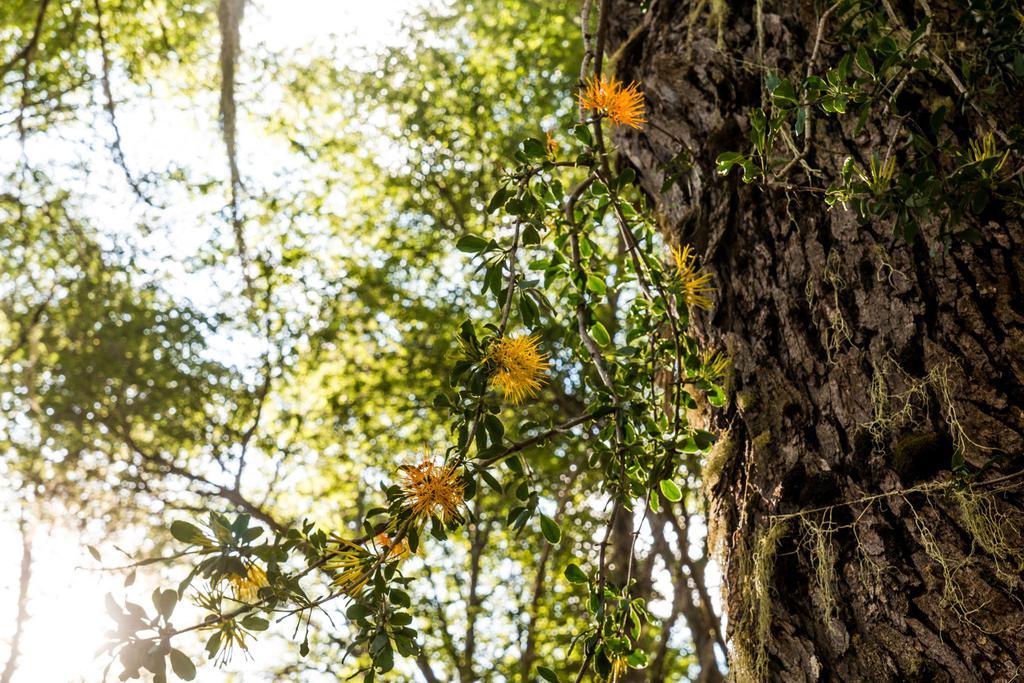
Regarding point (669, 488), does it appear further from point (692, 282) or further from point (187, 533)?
point (187, 533)

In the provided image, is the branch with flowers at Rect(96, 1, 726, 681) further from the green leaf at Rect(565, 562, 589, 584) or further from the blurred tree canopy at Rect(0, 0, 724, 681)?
the blurred tree canopy at Rect(0, 0, 724, 681)

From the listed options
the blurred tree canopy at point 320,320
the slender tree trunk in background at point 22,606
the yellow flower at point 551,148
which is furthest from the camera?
the slender tree trunk in background at point 22,606

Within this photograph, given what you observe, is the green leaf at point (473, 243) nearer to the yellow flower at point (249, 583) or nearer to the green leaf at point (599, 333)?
the green leaf at point (599, 333)

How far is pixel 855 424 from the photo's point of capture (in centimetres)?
128

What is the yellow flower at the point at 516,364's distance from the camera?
125cm

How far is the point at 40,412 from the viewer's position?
20.9 ft

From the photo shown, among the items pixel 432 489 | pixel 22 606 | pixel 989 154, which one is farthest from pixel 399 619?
pixel 22 606

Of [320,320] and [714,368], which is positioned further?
[320,320]

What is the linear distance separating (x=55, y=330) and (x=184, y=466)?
1.67 metres

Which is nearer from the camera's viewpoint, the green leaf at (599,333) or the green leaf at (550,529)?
the green leaf at (550,529)

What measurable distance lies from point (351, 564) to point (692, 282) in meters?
0.82

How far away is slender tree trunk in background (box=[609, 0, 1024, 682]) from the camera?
1.11 m

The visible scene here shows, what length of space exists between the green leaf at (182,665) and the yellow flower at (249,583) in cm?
13

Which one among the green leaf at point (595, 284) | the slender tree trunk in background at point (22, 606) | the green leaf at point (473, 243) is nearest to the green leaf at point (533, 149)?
the green leaf at point (473, 243)
